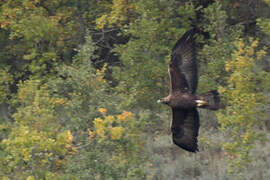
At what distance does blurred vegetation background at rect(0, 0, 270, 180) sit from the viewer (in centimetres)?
962

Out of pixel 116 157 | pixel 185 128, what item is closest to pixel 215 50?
pixel 185 128

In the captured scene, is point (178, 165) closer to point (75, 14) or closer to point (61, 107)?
point (61, 107)

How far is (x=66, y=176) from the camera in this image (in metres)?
9.39

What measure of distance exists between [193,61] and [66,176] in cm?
283

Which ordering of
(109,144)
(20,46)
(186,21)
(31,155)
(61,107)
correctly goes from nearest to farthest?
1. (31,155)
2. (109,144)
3. (61,107)
4. (186,21)
5. (20,46)

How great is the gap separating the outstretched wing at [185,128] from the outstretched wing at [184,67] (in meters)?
0.43

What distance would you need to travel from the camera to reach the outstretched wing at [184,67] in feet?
33.0

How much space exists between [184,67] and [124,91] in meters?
1.80

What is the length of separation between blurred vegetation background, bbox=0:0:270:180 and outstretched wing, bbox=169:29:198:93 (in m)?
0.56

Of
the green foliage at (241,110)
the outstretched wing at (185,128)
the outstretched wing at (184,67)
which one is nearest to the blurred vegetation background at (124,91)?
the green foliage at (241,110)

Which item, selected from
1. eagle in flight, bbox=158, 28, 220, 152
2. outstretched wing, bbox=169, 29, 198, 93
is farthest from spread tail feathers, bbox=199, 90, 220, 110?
outstretched wing, bbox=169, 29, 198, 93

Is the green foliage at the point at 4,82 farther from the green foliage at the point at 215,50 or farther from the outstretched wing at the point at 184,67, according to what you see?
the outstretched wing at the point at 184,67

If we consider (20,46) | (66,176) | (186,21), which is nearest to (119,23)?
(186,21)

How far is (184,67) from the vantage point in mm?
10102
